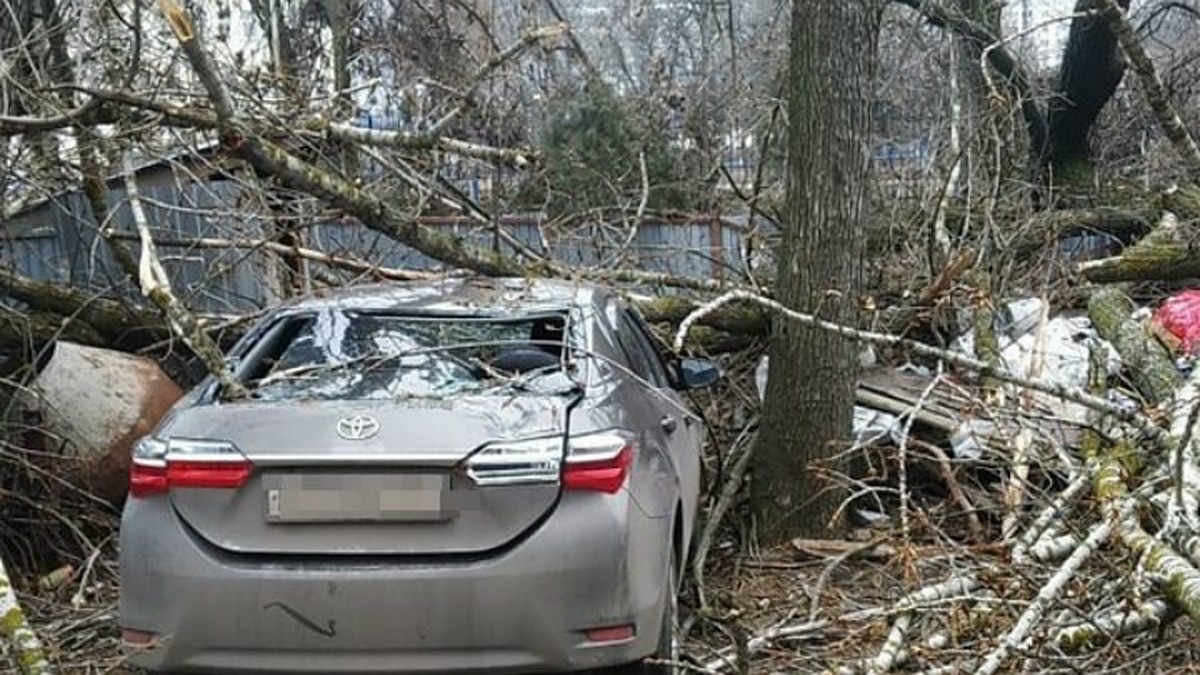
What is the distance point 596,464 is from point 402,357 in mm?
914

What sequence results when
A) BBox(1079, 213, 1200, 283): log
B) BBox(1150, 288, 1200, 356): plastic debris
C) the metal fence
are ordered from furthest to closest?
BBox(1079, 213, 1200, 283): log < the metal fence < BBox(1150, 288, 1200, 356): plastic debris

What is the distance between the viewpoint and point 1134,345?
6.19 meters

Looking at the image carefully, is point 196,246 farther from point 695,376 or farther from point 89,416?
point 695,376

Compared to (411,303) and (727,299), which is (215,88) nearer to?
(411,303)

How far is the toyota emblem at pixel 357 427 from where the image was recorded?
323 centimetres

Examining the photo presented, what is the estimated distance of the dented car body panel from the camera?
312 centimetres

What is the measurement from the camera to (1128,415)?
423cm

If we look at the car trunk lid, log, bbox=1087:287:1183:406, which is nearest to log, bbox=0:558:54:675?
the car trunk lid

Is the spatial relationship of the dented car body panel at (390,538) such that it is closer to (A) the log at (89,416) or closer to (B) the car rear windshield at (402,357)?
(B) the car rear windshield at (402,357)

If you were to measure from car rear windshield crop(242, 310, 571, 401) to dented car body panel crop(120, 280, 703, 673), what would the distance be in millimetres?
A: 155

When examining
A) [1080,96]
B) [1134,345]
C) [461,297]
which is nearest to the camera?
[461,297]

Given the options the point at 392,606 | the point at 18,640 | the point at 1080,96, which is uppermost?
the point at 1080,96

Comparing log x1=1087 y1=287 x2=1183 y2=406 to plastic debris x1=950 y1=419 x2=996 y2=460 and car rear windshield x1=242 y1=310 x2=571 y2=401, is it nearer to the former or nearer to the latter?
plastic debris x1=950 y1=419 x2=996 y2=460

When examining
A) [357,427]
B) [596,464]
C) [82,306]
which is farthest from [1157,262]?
[82,306]
